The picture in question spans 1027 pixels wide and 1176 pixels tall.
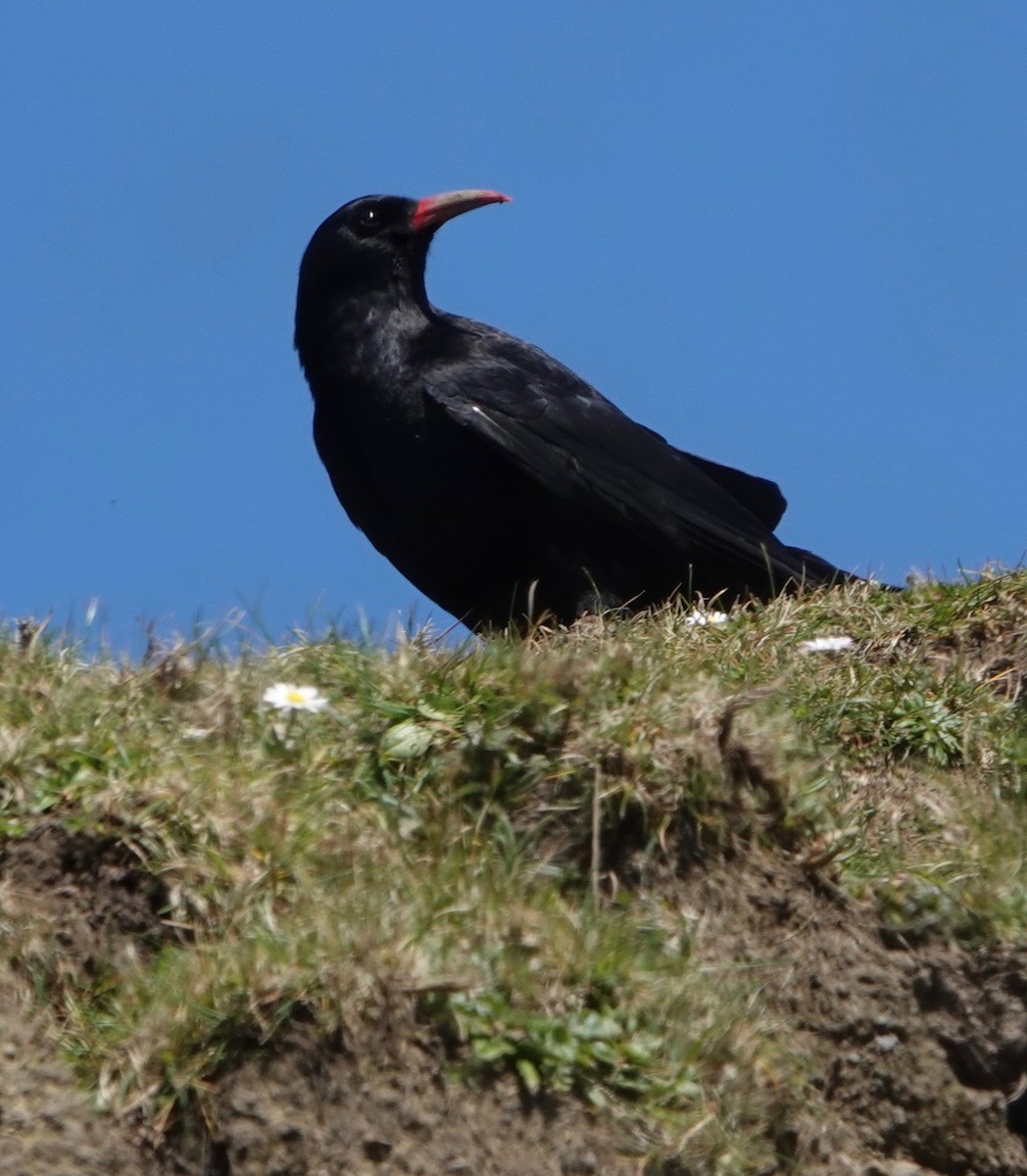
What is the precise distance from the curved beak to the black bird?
15 centimetres

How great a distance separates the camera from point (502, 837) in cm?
423

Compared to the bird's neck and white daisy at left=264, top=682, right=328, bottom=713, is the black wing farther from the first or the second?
white daisy at left=264, top=682, right=328, bottom=713

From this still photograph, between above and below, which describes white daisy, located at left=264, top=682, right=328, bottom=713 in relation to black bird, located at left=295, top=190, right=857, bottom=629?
below

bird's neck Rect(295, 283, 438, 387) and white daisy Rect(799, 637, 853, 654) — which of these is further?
bird's neck Rect(295, 283, 438, 387)

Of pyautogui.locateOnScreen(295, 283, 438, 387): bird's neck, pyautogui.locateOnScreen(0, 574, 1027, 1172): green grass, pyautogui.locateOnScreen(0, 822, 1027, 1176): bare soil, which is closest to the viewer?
pyautogui.locateOnScreen(0, 822, 1027, 1176): bare soil

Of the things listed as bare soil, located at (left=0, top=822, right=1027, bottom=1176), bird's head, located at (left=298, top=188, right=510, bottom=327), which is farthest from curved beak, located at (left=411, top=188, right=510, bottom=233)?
bare soil, located at (left=0, top=822, right=1027, bottom=1176)

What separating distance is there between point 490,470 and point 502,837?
3.23m

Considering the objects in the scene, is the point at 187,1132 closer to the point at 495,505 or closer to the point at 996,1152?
the point at 996,1152

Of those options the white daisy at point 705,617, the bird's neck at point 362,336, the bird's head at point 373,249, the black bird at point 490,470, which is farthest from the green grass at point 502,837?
the bird's head at point 373,249

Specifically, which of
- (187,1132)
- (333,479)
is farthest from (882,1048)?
(333,479)

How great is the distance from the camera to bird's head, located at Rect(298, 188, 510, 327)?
7926 millimetres

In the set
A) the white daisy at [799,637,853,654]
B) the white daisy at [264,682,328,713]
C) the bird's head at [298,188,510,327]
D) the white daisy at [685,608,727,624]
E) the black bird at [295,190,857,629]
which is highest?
the bird's head at [298,188,510,327]

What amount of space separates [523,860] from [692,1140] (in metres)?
0.82

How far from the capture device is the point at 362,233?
8.04 m
